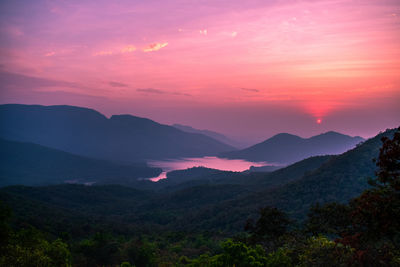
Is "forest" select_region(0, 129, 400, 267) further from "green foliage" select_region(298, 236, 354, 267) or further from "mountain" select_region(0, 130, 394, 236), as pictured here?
"mountain" select_region(0, 130, 394, 236)

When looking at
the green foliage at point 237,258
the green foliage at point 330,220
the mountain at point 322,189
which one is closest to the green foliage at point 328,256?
the green foliage at point 237,258

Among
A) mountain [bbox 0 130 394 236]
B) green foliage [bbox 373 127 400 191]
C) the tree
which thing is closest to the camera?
green foliage [bbox 373 127 400 191]

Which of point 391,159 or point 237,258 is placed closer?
point 391,159

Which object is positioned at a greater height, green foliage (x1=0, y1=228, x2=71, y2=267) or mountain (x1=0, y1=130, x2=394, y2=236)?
green foliage (x1=0, y1=228, x2=71, y2=267)

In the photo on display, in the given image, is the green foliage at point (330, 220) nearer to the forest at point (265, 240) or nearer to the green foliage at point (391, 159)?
the forest at point (265, 240)

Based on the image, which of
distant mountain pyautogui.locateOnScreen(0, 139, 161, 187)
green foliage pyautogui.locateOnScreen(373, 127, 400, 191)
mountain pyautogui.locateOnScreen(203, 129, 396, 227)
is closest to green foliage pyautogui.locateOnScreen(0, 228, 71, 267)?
green foliage pyautogui.locateOnScreen(373, 127, 400, 191)

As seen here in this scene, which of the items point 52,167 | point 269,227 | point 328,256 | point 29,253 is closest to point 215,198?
point 269,227

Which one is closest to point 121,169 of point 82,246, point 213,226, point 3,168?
point 3,168

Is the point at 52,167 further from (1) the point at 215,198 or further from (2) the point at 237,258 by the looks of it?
(2) the point at 237,258
